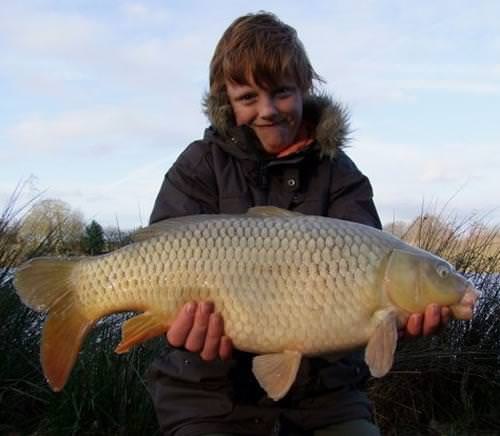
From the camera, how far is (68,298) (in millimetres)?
1794

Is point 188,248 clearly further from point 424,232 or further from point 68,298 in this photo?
point 424,232

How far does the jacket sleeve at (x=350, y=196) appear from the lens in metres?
2.14

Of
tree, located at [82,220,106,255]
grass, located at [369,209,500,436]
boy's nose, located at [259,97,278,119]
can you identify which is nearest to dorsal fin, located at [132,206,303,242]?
boy's nose, located at [259,97,278,119]

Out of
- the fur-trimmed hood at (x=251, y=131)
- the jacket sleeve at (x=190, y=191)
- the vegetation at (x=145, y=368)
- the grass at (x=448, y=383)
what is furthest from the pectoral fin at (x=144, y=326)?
the grass at (x=448, y=383)

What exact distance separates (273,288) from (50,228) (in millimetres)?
2295

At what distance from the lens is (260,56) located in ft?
6.94

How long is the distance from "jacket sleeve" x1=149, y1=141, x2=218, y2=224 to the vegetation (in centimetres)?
93

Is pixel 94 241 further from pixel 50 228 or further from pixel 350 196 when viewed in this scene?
pixel 350 196

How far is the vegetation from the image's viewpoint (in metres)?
2.82

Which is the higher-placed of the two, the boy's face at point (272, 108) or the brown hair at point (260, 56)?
the brown hair at point (260, 56)

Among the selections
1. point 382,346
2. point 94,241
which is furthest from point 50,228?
point 382,346

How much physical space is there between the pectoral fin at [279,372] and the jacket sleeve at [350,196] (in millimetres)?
558

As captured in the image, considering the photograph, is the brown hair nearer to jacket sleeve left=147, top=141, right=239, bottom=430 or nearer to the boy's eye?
the boy's eye

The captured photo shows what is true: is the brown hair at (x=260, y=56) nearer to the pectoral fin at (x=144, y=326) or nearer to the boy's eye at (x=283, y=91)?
the boy's eye at (x=283, y=91)
